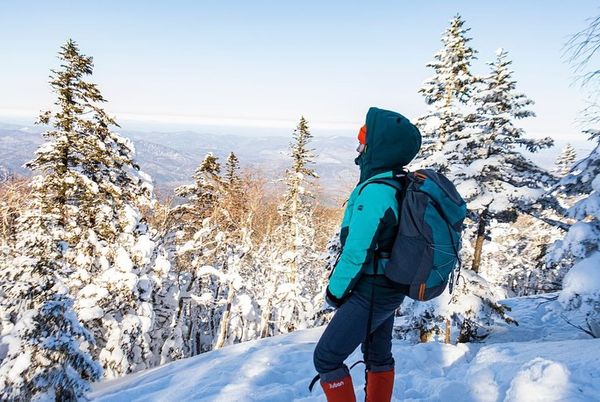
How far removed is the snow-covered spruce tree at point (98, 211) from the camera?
12047 millimetres

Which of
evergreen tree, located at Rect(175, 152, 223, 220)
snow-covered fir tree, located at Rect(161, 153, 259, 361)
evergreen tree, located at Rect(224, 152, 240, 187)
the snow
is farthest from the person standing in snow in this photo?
evergreen tree, located at Rect(224, 152, 240, 187)

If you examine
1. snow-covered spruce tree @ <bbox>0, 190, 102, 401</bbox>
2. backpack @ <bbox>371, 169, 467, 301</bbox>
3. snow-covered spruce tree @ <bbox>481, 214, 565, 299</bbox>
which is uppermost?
backpack @ <bbox>371, 169, 467, 301</bbox>

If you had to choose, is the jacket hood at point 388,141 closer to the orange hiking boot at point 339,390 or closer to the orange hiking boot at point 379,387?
the orange hiking boot at point 339,390

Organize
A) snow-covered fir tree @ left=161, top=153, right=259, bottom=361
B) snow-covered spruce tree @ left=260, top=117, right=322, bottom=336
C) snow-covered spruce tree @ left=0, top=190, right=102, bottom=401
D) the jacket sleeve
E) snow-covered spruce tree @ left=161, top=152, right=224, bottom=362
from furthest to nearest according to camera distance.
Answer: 1. snow-covered spruce tree @ left=260, top=117, right=322, bottom=336
2. snow-covered fir tree @ left=161, top=153, right=259, bottom=361
3. snow-covered spruce tree @ left=161, top=152, right=224, bottom=362
4. snow-covered spruce tree @ left=0, top=190, right=102, bottom=401
5. the jacket sleeve

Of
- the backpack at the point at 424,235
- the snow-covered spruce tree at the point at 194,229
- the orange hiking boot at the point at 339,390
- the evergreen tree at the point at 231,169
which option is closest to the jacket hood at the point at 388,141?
the backpack at the point at 424,235

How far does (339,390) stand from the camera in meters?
2.88

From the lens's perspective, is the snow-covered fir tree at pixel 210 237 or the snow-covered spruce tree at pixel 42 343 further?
the snow-covered fir tree at pixel 210 237

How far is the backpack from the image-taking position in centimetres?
260

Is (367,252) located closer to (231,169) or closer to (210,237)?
(210,237)

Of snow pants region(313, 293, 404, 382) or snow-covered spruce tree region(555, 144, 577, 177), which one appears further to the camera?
snow-covered spruce tree region(555, 144, 577, 177)

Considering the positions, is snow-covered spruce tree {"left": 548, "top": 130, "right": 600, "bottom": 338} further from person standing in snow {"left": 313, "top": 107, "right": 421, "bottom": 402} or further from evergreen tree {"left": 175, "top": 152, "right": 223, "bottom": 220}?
evergreen tree {"left": 175, "top": 152, "right": 223, "bottom": 220}

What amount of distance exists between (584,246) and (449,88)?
321 inches

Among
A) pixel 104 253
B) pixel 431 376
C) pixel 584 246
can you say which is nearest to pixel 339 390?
pixel 431 376

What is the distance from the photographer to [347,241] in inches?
104
